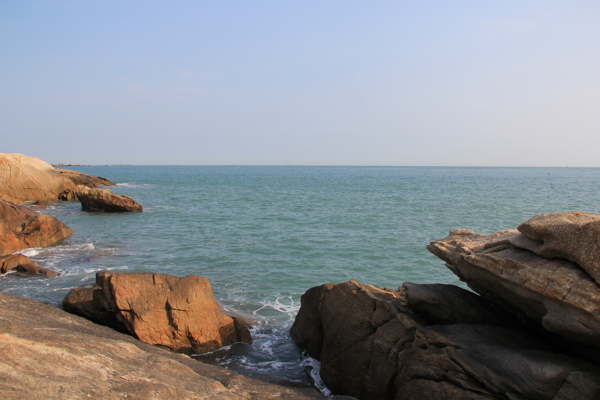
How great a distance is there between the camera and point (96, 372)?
6.34 m

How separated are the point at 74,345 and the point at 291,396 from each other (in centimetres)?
394

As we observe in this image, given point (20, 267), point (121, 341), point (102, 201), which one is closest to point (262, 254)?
point (20, 267)

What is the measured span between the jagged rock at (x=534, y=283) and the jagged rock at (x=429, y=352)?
0.56m

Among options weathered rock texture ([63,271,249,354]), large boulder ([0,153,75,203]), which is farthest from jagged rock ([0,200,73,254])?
large boulder ([0,153,75,203])

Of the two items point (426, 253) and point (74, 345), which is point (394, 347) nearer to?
point (74, 345)

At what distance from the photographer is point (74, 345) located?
698 centimetres

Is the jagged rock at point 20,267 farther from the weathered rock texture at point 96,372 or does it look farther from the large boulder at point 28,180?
the large boulder at point 28,180

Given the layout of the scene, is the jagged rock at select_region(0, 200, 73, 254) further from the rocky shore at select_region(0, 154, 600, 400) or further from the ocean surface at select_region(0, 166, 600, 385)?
the rocky shore at select_region(0, 154, 600, 400)

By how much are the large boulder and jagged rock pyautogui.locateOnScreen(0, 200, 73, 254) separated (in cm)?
1706

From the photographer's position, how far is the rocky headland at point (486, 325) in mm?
6668

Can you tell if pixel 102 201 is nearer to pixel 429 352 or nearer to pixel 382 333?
pixel 382 333

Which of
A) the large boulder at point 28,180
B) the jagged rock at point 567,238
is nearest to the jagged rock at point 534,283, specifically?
the jagged rock at point 567,238

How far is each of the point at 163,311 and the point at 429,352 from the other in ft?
22.5

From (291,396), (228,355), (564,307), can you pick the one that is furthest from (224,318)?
(564,307)
